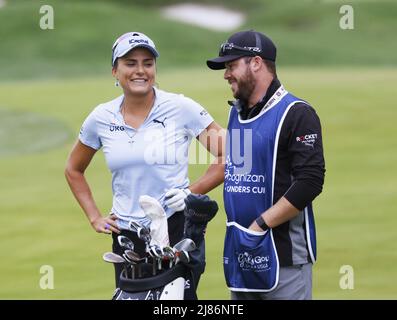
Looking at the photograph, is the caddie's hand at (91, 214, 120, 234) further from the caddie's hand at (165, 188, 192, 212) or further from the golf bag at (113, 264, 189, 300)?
the golf bag at (113, 264, 189, 300)

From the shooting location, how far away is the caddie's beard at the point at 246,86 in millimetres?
5887

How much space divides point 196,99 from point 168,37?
14594 millimetres

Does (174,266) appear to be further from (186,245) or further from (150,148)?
(150,148)

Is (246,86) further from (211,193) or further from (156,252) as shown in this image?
(211,193)

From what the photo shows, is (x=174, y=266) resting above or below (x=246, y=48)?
below

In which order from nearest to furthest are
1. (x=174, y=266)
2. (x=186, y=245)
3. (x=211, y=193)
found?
(x=186, y=245)
(x=174, y=266)
(x=211, y=193)

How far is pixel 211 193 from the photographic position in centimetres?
1435

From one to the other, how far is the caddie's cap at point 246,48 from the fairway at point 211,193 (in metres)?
3.88

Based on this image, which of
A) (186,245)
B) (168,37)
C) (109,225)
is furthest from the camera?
(168,37)

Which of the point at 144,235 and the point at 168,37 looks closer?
the point at 144,235

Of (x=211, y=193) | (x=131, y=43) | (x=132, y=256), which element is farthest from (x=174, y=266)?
(x=211, y=193)

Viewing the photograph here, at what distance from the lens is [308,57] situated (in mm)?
32969

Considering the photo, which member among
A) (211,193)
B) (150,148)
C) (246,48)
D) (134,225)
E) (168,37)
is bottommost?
(134,225)

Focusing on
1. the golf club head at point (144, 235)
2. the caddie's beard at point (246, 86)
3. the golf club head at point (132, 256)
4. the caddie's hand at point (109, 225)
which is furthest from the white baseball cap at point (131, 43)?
the golf club head at point (132, 256)
